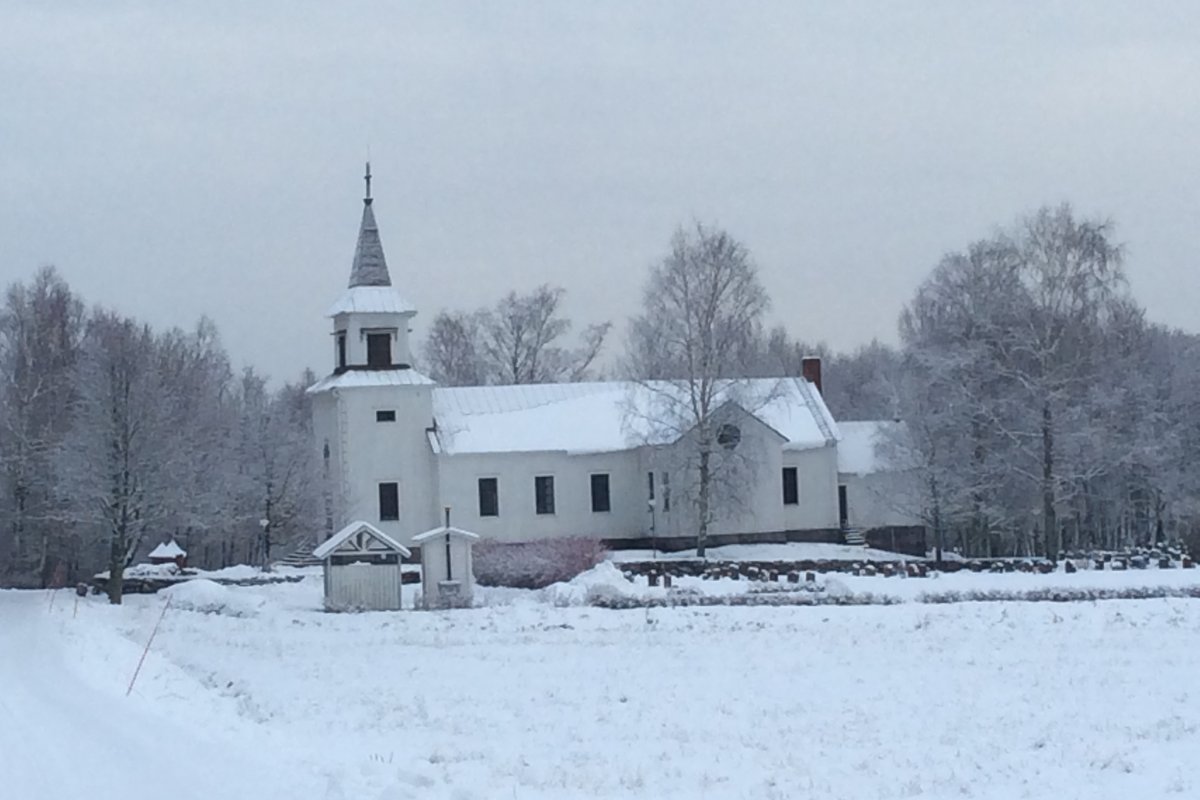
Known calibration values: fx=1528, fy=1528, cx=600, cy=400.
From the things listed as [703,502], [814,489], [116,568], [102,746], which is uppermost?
[814,489]

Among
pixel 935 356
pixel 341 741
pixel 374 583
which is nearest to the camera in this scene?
pixel 341 741

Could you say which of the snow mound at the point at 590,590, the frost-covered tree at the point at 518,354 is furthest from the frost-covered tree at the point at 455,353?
the snow mound at the point at 590,590

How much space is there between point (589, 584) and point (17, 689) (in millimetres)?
18753

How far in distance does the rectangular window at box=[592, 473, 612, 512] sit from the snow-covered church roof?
0.96 meters

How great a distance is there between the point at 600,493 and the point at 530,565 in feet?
33.0

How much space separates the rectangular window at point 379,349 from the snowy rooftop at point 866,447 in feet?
54.1

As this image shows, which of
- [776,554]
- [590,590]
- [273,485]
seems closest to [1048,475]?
[776,554]

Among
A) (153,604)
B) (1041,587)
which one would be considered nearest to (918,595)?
(1041,587)

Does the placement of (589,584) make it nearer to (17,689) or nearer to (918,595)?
(918,595)

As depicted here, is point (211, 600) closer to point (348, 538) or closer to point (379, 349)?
point (348, 538)

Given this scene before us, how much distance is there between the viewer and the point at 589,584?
113ft

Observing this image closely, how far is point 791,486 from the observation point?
51625 mm

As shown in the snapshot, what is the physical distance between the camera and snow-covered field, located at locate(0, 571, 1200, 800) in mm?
12055

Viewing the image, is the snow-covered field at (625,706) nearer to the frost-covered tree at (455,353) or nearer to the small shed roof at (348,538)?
the small shed roof at (348,538)
